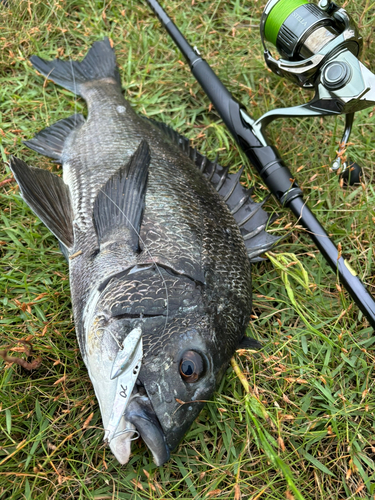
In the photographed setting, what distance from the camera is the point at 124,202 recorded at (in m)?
2.38

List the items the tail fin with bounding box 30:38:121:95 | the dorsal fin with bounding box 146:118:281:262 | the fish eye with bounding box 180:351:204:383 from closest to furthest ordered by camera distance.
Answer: the fish eye with bounding box 180:351:204:383, the dorsal fin with bounding box 146:118:281:262, the tail fin with bounding box 30:38:121:95

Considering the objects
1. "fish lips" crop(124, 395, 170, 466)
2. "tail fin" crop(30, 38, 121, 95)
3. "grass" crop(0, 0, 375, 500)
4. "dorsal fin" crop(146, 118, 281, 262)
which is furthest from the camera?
"tail fin" crop(30, 38, 121, 95)

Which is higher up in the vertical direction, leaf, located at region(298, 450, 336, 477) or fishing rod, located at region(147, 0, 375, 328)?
fishing rod, located at region(147, 0, 375, 328)

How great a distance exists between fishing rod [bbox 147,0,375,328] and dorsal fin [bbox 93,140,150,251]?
3.22 ft

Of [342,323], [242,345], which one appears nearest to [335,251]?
[342,323]

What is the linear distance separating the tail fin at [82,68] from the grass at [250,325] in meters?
0.16

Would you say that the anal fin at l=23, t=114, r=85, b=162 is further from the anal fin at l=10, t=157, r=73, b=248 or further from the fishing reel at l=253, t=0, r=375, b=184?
the fishing reel at l=253, t=0, r=375, b=184

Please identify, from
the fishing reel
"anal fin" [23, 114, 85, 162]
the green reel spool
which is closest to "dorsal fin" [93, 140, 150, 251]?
"anal fin" [23, 114, 85, 162]

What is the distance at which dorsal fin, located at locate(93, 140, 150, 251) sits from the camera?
2318mm

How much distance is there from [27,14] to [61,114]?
1.19m

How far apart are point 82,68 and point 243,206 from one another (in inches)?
78.8

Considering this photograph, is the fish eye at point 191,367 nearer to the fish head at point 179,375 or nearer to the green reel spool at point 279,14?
the fish head at point 179,375

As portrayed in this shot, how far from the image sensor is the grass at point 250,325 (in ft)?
7.45

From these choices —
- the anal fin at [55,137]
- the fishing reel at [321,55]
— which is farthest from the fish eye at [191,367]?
the anal fin at [55,137]
